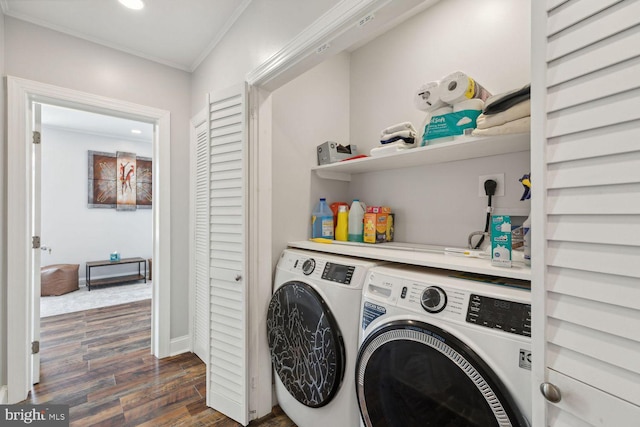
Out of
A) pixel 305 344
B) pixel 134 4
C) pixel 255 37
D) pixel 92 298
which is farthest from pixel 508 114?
pixel 92 298

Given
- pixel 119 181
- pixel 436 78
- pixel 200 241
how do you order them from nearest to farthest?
pixel 436 78
pixel 200 241
pixel 119 181

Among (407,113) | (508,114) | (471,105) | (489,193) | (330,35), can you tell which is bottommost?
(489,193)

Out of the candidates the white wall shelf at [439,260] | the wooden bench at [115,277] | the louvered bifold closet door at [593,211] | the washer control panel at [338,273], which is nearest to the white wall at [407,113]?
the white wall shelf at [439,260]

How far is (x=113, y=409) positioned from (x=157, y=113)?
2.17 m

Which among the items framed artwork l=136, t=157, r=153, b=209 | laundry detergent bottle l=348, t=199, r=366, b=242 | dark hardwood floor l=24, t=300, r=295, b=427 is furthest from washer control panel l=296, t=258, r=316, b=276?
framed artwork l=136, t=157, r=153, b=209

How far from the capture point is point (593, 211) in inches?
19.7

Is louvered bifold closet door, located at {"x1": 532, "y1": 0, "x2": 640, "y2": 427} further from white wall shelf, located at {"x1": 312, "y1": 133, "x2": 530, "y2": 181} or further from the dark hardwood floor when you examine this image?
the dark hardwood floor

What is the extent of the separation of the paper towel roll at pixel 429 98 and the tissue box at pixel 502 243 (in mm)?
667

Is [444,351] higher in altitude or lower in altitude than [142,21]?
lower

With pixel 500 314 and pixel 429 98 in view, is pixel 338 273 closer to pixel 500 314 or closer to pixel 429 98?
pixel 500 314

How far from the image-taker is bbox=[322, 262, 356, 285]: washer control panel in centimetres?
125

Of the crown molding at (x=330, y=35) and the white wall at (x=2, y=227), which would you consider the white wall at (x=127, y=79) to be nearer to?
the white wall at (x=2, y=227)

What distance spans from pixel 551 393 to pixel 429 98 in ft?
3.97

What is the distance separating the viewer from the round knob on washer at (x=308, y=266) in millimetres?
1422
